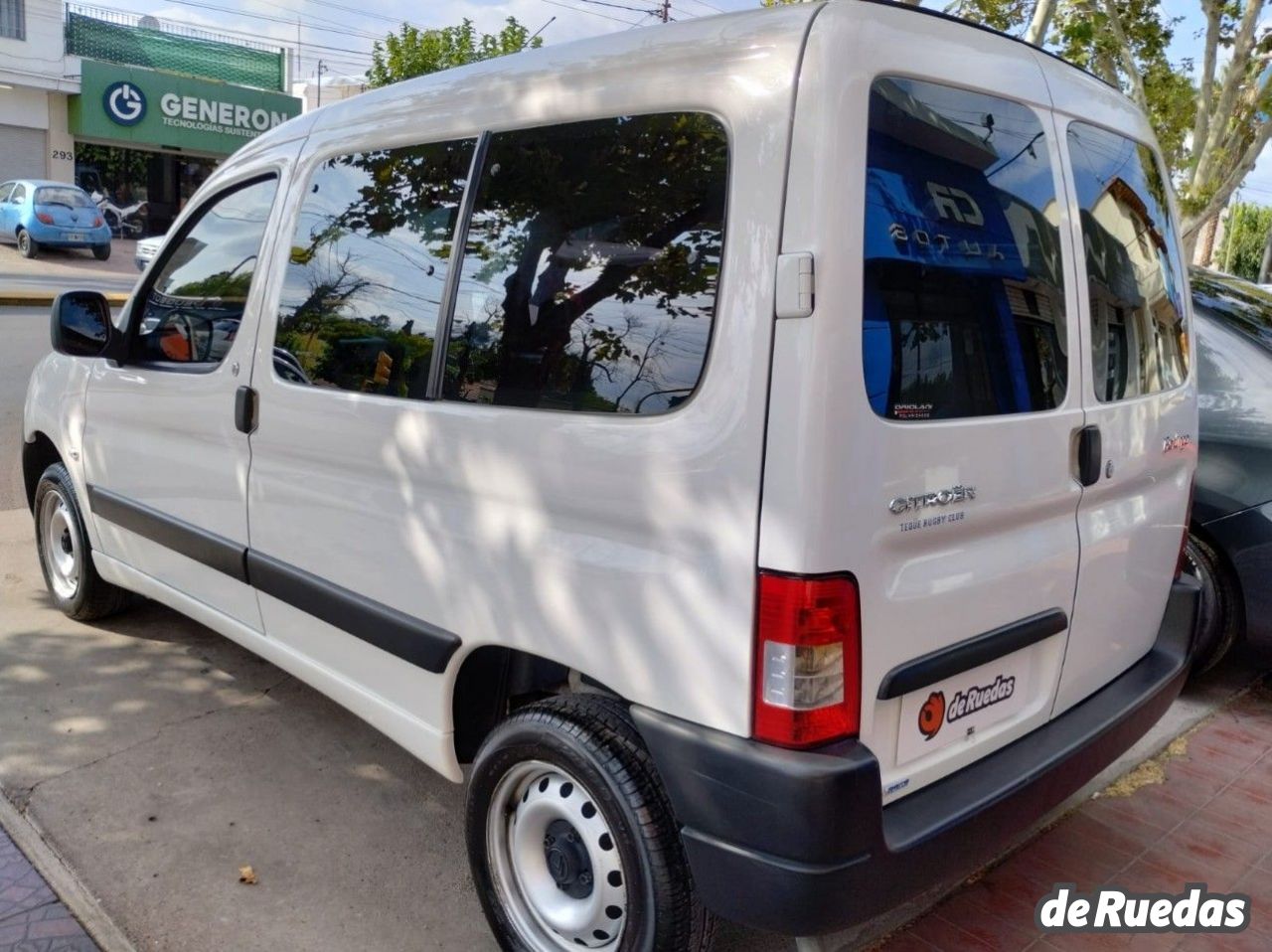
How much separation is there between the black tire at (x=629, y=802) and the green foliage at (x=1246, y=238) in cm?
3297

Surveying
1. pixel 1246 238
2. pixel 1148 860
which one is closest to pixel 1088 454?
pixel 1148 860

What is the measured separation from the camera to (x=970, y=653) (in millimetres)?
2375

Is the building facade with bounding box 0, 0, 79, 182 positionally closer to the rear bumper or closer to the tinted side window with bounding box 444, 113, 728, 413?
the rear bumper

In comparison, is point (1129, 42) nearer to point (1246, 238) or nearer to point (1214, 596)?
point (1214, 596)

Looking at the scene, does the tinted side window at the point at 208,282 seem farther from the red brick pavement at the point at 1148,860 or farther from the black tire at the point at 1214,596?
the black tire at the point at 1214,596

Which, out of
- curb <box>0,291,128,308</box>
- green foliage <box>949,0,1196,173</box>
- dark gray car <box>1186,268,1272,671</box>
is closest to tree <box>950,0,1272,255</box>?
green foliage <box>949,0,1196,173</box>

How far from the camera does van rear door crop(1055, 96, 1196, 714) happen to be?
272 cm

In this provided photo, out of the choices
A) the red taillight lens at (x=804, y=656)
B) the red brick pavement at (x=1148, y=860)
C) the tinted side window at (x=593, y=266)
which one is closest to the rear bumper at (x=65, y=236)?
the tinted side window at (x=593, y=266)

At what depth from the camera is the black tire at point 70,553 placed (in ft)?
15.1

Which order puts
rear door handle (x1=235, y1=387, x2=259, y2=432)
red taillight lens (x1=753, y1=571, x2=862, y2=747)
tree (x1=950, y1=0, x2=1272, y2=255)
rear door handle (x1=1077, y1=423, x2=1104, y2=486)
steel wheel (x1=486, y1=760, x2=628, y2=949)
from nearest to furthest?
1. red taillight lens (x1=753, y1=571, x2=862, y2=747)
2. steel wheel (x1=486, y1=760, x2=628, y2=949)
3. rear door handle (x1=1077, y1=423, x2=1104, y2=486)
4. rear door handle (x1=235, y1=387, x2=259, y2=432)
5. tree (x1=950, y1=0, x2=1272, y2=255)

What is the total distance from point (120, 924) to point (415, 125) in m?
2.20

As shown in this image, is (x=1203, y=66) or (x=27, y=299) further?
(x=27, y=299)

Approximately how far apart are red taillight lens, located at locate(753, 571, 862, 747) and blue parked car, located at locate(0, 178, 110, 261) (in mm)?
24210

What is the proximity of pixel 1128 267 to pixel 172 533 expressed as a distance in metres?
3.11
